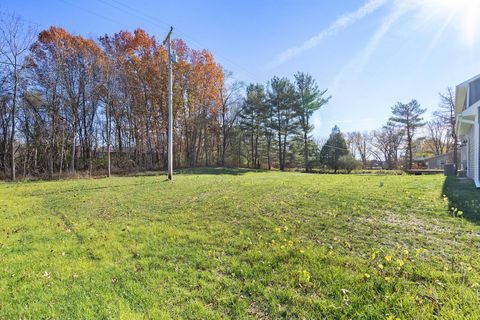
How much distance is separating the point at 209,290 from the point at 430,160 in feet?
134

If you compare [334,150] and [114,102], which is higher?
[114,102]

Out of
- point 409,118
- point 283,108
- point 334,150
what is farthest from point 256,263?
point 409,118

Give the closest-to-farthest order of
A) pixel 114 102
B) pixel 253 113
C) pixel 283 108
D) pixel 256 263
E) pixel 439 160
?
pixel 256 263, pixel 114 102, pixel 283 108, pixel 253 113, pixel 439 160

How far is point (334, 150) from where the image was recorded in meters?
28.0

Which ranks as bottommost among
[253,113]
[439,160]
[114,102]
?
[439,160]

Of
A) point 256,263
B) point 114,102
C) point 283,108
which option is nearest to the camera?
point 256,263

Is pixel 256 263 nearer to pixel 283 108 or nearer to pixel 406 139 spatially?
pixel 283 108

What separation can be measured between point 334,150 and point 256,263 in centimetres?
2687

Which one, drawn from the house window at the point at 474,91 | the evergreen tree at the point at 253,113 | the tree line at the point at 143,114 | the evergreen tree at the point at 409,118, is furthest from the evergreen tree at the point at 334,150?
the house window at the point at 474,91

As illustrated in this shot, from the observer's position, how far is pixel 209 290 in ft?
8.87

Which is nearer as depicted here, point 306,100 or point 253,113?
point 306,100

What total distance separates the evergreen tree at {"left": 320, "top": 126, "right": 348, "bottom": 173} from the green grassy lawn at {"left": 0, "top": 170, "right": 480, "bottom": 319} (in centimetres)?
2239

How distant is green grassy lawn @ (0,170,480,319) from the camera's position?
234 cm

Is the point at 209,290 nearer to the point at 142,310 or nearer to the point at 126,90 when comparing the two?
the point at 142,310
